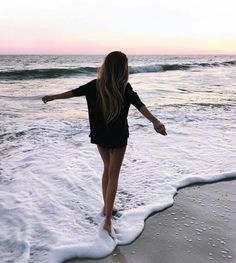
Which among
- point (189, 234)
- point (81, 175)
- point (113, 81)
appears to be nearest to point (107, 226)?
point (189, 234)

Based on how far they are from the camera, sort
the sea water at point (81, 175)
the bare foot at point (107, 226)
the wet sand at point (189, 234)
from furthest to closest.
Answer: the bare foot at point (107, 226), the sea water at point (81, 175), the wet sand at point (189, 234)

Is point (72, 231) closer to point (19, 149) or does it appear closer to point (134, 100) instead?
point (134, 100)

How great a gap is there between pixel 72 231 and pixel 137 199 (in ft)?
3.89

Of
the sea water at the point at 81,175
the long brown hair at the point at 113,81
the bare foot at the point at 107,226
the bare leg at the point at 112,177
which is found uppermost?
the long brown hair at the point at 113,81

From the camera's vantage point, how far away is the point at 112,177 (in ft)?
13.2

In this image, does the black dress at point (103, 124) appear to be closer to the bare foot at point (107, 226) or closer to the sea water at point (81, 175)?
the bare foot at point (107, 226)

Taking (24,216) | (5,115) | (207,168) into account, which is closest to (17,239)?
A: (24,216)

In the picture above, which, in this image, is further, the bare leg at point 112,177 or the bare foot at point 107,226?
the bare foot at point 107,226

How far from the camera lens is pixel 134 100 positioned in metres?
3.67

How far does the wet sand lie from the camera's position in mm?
3545

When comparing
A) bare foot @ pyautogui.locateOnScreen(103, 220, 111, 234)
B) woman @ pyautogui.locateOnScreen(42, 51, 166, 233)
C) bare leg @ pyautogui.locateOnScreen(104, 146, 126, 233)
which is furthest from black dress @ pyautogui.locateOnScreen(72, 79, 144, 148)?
bare foot @ pyautogui.locateOnScreen(103, 220, 111, 234)

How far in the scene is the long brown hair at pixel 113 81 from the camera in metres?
3.59

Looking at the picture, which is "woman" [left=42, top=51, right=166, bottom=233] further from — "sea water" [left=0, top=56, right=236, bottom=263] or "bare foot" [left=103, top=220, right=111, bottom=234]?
"sea water" [left=0, top=56, right=236, bottom=263]

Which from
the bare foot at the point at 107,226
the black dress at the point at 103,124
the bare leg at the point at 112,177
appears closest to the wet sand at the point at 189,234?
the bare foot at the point at 107,226
